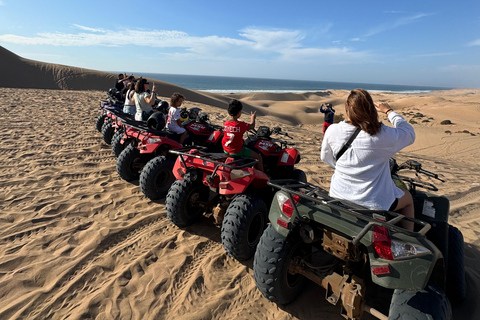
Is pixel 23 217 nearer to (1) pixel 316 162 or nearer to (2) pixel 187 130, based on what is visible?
(2) pixel 187 130

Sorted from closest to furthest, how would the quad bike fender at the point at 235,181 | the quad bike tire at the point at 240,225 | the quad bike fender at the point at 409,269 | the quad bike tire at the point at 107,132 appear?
1. the quad bike fender at the point at 409,269
2. the quad bike tire at the point at 240,225
3. the quad bike fender at the point at 235,181
4. the quad bike tire at the point at 107,132

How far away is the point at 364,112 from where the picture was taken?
192 cm

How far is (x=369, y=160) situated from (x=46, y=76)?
36.7 m

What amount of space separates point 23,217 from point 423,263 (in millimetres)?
Answer: 4644

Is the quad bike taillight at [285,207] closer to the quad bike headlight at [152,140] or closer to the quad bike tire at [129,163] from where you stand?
the quad bike headlight at [152,140]

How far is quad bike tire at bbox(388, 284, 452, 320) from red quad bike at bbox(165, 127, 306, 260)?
5.07 ft

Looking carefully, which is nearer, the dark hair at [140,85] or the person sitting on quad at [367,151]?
the person sitting on quad at [367,151]

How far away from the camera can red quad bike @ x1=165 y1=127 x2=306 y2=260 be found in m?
3.03

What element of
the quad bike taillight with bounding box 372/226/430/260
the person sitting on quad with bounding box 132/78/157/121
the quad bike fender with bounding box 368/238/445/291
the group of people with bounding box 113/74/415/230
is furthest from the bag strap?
the person sitting on quad with bounding box 132/78/157/121

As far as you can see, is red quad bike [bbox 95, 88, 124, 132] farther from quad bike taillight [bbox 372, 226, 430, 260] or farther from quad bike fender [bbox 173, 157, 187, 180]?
quad bike taillight [bbox 372, 226, 430, 260]

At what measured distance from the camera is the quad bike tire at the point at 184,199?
3525mm

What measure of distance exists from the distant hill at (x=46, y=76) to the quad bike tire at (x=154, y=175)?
2912cm

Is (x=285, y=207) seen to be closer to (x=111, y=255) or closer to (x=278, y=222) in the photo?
(x=278, y=222)

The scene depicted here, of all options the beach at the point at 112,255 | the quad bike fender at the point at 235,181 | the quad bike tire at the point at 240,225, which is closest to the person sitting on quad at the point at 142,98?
the beach at the point at 112,255
